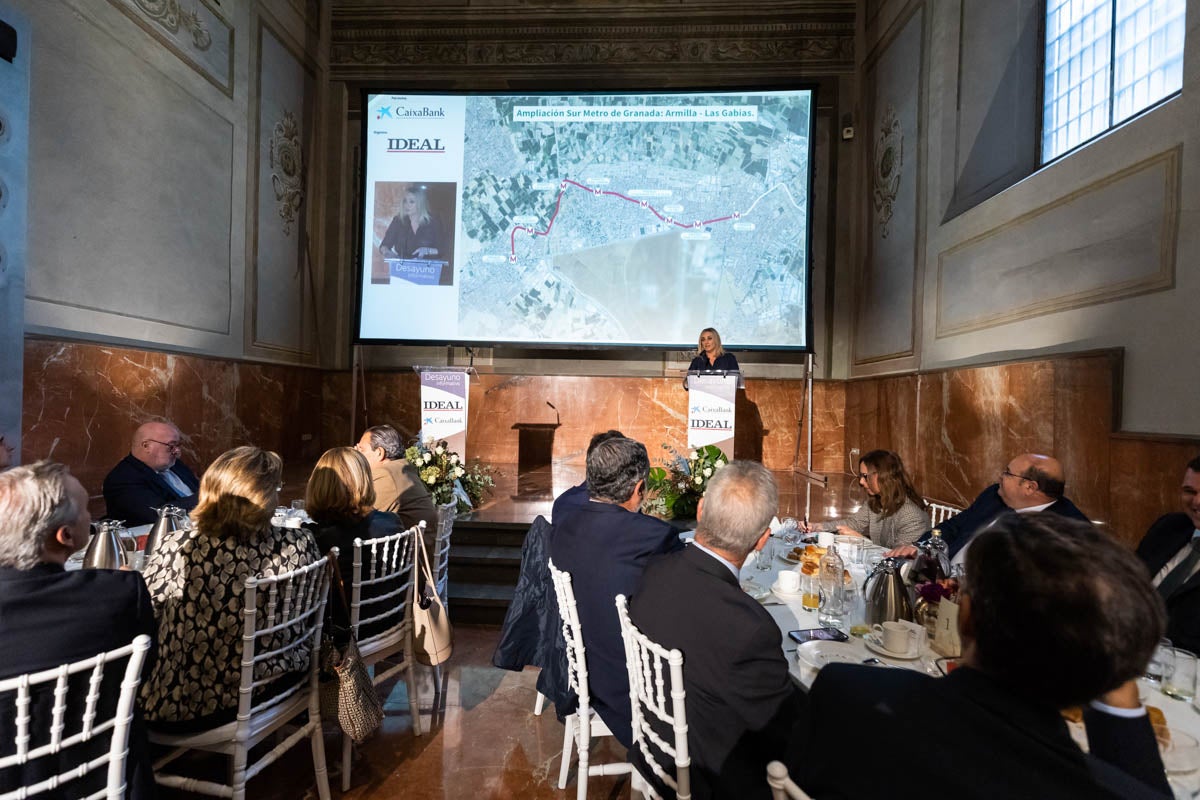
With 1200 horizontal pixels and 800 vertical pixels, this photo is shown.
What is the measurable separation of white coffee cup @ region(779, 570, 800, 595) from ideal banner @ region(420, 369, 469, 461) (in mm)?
3678

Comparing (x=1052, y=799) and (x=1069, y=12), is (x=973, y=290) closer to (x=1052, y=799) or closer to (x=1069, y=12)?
(x=1069, y=12)

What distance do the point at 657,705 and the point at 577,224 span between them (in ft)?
20.3

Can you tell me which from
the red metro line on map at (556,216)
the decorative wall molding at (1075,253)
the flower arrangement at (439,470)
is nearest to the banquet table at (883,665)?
the decorative wall molding at (1075,253)

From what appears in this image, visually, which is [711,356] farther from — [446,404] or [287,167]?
[287,167]

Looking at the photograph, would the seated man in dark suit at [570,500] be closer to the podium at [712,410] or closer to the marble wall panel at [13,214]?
the podium at [712,410]

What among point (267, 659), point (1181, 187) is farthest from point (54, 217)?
point (1181, 187)

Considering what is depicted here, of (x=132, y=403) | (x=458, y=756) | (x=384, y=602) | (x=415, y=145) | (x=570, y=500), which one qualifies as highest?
(x=415, y=145)

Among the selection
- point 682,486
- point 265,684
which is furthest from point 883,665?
point 682,486

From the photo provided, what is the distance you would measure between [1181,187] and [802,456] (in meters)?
4.89

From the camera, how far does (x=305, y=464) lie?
287 inches

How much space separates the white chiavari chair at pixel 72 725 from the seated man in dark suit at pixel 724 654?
116 centimetres

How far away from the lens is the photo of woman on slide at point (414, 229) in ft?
22.4

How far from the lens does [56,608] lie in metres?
1.26

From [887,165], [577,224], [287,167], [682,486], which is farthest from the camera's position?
[287,167]
